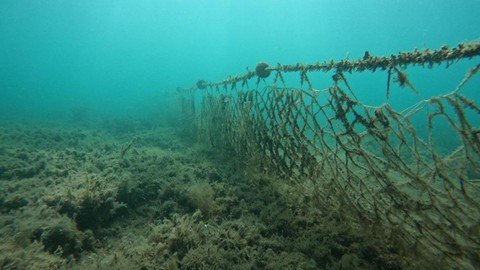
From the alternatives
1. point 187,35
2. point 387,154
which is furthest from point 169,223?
point 187,35

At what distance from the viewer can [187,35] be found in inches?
6068

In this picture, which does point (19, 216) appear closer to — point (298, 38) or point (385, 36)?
point (385, 36)

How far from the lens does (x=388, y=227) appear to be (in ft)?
10.4

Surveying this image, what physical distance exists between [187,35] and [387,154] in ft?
539

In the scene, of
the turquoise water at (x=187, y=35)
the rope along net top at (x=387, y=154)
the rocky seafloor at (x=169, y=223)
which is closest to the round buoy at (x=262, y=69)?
the rope along net top at (x=387, y=154)

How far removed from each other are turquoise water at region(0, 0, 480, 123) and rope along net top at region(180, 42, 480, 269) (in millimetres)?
68519

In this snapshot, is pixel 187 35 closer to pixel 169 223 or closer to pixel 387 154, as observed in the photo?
pixel 169 223

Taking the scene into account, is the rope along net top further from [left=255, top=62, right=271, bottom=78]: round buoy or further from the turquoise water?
the turquoise water

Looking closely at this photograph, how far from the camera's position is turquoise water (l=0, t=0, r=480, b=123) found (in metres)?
83.9

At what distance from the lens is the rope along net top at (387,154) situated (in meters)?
2.30

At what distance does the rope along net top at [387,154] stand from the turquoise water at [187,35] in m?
68.5

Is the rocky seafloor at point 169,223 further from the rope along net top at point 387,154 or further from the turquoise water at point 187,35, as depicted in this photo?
the turquoise water at point 187,35

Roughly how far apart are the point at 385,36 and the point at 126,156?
497ft

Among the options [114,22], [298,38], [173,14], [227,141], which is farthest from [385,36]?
[227,141]
